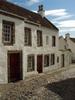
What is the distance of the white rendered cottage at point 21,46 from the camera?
70.3 feet

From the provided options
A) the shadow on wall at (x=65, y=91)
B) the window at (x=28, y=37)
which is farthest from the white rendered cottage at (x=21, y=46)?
the shadow on wall at (x=65, y=91)

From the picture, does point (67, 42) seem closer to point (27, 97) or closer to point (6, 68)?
point (6, 68)

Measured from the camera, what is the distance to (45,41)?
33.3m

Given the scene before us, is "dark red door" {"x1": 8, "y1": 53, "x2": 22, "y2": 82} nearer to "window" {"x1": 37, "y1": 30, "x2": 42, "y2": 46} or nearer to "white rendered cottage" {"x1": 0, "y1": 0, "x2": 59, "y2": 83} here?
"white rendered cottage" {"x1": 0, "y1": 0, "x2": 59, "y2": 83}

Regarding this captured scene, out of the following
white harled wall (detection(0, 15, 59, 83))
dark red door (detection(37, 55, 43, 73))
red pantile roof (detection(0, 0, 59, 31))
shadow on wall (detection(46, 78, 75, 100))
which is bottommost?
shadow on wall (detection(46, 78, 75, 100))

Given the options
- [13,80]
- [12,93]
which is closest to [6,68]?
[13,80]

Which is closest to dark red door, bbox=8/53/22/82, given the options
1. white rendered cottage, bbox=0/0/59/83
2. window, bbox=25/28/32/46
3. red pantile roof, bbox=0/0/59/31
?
white rendered cottage, bbox=0/0/59/83

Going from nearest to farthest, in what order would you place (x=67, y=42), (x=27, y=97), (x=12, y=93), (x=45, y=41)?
1. (x=27, y=97)
2. (x=12, y=93)
3. (x=45, y=41)
4. (x=67, y=42)

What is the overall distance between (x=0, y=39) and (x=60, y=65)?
21487mm

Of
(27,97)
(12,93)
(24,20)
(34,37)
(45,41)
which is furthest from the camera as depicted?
(45,41)

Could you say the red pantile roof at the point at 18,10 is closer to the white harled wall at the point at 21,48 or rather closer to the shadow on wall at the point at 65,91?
the white harled wall at the point at 21,48

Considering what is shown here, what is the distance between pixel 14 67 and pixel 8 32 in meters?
3.52

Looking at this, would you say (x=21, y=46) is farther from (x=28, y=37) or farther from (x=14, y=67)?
(x=28, y=37)

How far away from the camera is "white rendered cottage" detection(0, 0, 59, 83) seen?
21438 mm
